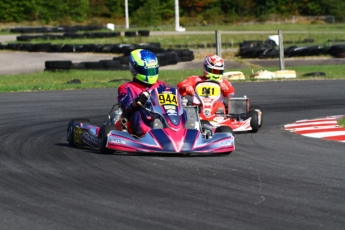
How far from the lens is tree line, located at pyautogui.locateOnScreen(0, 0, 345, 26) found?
60.8m

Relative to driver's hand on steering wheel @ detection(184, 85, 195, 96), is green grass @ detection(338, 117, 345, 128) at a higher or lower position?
lower

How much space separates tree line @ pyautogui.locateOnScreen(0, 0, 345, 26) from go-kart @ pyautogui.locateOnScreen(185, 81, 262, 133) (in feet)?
155

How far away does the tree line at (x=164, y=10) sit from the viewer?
6075cm

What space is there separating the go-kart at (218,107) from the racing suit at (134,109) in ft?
5.78

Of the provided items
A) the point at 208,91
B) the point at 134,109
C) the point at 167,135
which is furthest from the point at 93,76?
the point at 167,135

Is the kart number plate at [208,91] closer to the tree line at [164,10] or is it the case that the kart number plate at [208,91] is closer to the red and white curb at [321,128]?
the red and white curb at [321,128]

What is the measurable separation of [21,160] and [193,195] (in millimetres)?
Answer: 2439

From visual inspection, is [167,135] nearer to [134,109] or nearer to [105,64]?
[134,109]

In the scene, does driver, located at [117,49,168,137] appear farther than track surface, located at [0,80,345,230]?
Yes

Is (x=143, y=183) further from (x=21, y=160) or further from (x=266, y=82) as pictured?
(x=266, y=82)

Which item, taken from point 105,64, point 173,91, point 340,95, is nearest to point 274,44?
point 105,64

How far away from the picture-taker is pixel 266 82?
18484mm

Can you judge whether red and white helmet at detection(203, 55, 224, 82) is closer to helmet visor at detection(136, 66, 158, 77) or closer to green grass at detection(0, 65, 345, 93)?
helmet visor at detection(136, 66, 158, 77)

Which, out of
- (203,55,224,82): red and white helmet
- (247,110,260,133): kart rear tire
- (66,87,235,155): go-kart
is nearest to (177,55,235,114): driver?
Answer: (203,55,224,82): red and white helmet
